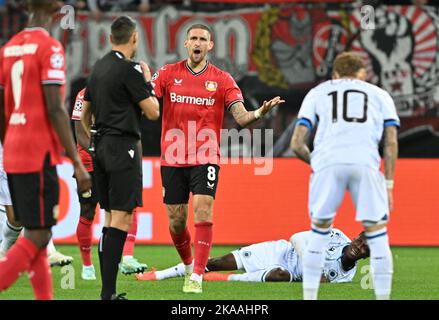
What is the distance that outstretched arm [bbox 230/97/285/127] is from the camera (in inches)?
334

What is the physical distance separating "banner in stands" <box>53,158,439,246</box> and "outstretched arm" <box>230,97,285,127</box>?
5.02m

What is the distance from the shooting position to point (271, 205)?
14180mm

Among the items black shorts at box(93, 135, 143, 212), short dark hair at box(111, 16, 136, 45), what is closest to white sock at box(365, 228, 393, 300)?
black shorts at box(93, 135, 143, 212)

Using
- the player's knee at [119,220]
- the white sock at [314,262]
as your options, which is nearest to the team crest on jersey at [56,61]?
the player's knee at [119,220]

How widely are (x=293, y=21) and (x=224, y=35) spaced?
1002 mm

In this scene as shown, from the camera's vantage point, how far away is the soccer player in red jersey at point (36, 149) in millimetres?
6598

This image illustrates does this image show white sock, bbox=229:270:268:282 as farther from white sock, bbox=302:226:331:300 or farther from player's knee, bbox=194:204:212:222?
white sock, bbox=302:226:331:300

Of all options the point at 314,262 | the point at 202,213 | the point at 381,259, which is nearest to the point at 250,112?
the point at 202,213

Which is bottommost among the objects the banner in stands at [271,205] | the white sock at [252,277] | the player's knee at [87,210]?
the banner in stands at [271,205]

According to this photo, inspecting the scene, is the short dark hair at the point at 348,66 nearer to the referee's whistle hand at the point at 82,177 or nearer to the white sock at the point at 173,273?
the referee's whistle hand at the point at 82,177

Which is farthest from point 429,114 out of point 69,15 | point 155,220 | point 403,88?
point 69,15

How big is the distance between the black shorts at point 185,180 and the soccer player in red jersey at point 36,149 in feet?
7.77

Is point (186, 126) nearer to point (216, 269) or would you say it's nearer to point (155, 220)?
point (216, 269)

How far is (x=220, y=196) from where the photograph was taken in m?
14.2
